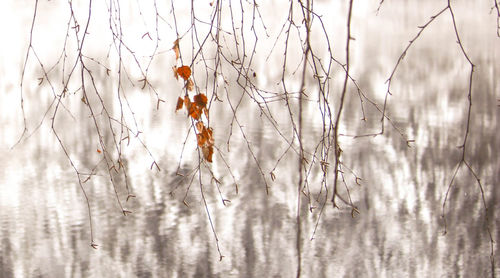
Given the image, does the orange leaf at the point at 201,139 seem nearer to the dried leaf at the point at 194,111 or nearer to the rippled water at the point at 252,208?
the dried leaf at the point at 194,111

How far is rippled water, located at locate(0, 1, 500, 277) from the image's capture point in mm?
4887

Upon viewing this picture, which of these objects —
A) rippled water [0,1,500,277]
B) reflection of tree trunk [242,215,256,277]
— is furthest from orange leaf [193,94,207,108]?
reflection of tree trunk [242,215,256,277]

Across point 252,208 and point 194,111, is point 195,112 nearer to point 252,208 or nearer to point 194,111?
point 194,111

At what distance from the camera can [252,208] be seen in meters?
5.46

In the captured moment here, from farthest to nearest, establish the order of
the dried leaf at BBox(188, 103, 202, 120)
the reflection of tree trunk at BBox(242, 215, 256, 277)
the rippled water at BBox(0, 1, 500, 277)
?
the rippled water at BBox(0, 1, 500, 277) → the reflection of tree trunk at BBox(242, 215, 256, 277) → the dried leaf at BBox(188, 103, 202, 120)

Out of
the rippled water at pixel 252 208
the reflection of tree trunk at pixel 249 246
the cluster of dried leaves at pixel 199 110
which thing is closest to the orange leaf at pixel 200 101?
the cluster of dried leaves at pixel 199 110

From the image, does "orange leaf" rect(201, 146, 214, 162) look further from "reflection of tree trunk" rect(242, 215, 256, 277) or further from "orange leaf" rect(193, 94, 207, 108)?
"reflection of tree trunk" rect(242, 215, 256, 277)

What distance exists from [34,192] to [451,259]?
11.1ft

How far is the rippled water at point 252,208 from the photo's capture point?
4.89 meters

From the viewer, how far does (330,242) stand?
16.8 ft

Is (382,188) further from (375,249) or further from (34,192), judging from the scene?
(34,192)

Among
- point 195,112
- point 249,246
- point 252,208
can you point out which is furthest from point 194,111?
point 252,208

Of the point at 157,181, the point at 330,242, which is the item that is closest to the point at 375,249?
the point at 330,242

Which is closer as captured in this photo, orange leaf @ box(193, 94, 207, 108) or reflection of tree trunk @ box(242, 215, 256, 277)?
orange leaf @ box(193, 94, 207, 108)
